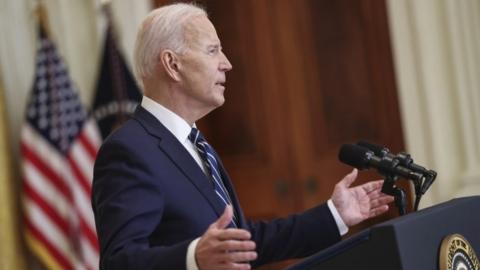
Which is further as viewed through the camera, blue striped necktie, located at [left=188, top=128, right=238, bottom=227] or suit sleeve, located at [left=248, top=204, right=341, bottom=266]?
suit sleeve, located at [left=248, top=204, right=341, bottom=266]

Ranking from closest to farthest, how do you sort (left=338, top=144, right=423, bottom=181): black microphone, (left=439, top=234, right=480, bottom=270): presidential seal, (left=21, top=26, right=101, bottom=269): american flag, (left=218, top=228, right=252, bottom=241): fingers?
(left=218, top=228, right=252, bottom=241): fingers, (left=439, top=234, right=480, bottom=270): presidential seal, (left=338, top=144, right=423, bottom=181): black microphone, (left=21, top=26, right=101, bottom=269): american flag

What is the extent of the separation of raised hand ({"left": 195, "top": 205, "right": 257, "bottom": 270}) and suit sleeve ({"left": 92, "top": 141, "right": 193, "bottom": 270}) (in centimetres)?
11

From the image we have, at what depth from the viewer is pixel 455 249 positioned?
5.63ft

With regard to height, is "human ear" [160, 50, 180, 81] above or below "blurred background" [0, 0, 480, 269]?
above

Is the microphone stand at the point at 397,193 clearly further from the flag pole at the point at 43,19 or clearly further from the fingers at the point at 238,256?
the flag pole at the point at 43,19

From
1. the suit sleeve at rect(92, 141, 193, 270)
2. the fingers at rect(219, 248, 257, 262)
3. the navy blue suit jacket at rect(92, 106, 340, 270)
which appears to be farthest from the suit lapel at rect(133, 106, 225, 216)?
the fingers at rect(219, 248, 257, 262)

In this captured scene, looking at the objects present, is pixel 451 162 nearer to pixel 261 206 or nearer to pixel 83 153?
pixel 261 206

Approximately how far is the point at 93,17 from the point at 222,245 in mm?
3192

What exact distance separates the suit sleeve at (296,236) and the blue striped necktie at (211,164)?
0.17 meters

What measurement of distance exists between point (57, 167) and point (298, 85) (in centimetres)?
156

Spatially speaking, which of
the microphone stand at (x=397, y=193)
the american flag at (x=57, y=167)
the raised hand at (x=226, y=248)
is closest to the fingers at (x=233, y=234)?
the raised hand at (x=226, y=248)

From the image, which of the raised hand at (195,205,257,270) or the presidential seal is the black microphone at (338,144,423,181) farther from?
the raised hand at (195,205,257,270)

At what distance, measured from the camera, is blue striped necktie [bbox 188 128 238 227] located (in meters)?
2.14

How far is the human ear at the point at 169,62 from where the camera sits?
2.19 meters
